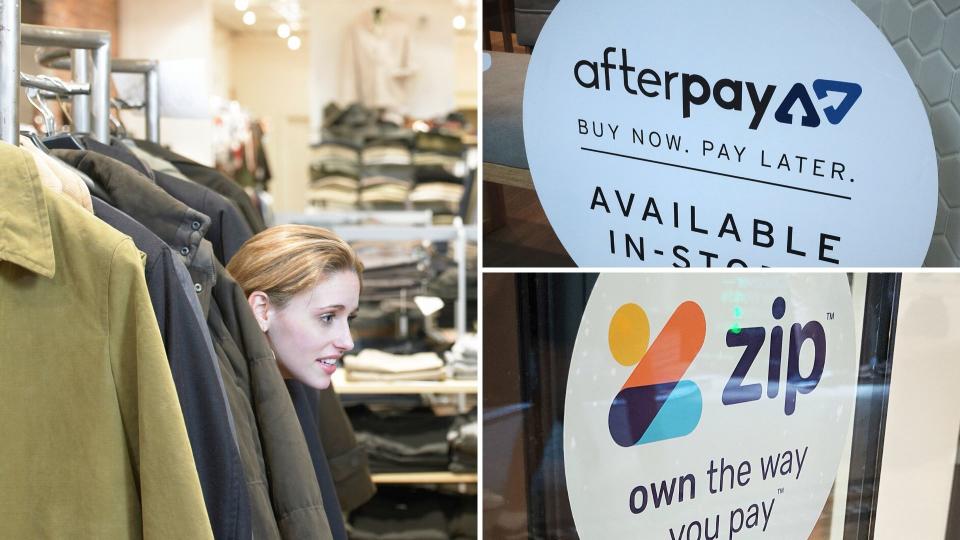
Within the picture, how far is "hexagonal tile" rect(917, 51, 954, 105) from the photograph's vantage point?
1243mm

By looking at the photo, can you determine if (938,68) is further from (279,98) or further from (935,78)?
(279,98)

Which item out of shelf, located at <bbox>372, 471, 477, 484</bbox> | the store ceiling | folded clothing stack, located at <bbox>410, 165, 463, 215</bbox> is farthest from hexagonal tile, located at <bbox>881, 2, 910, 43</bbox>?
the store ceiling

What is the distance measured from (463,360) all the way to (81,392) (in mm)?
1980

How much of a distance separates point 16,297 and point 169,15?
3762 millimetres

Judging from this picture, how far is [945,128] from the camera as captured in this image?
124cm

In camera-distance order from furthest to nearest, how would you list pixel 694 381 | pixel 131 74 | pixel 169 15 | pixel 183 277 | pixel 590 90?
1. pixel 169 15
2. pixel 131 74
3. pixel 694 381
4. pixel 590 90
5. pixel 183 277

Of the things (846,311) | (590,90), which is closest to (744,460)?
(846,311)

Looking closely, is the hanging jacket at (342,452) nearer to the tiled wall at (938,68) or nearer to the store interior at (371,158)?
the store interior at (371,158)

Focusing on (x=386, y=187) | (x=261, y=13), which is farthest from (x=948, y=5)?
(x=261, y=13)

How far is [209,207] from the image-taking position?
1.51 m

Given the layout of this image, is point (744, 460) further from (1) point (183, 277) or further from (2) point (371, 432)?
(2) point (371, 432)

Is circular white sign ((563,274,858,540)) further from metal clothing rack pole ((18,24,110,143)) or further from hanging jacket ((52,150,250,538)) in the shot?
metal clothing rack pole ((18,24,110,143))

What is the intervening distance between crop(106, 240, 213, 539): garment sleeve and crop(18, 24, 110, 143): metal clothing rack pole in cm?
72

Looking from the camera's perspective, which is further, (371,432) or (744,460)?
(371,432)
